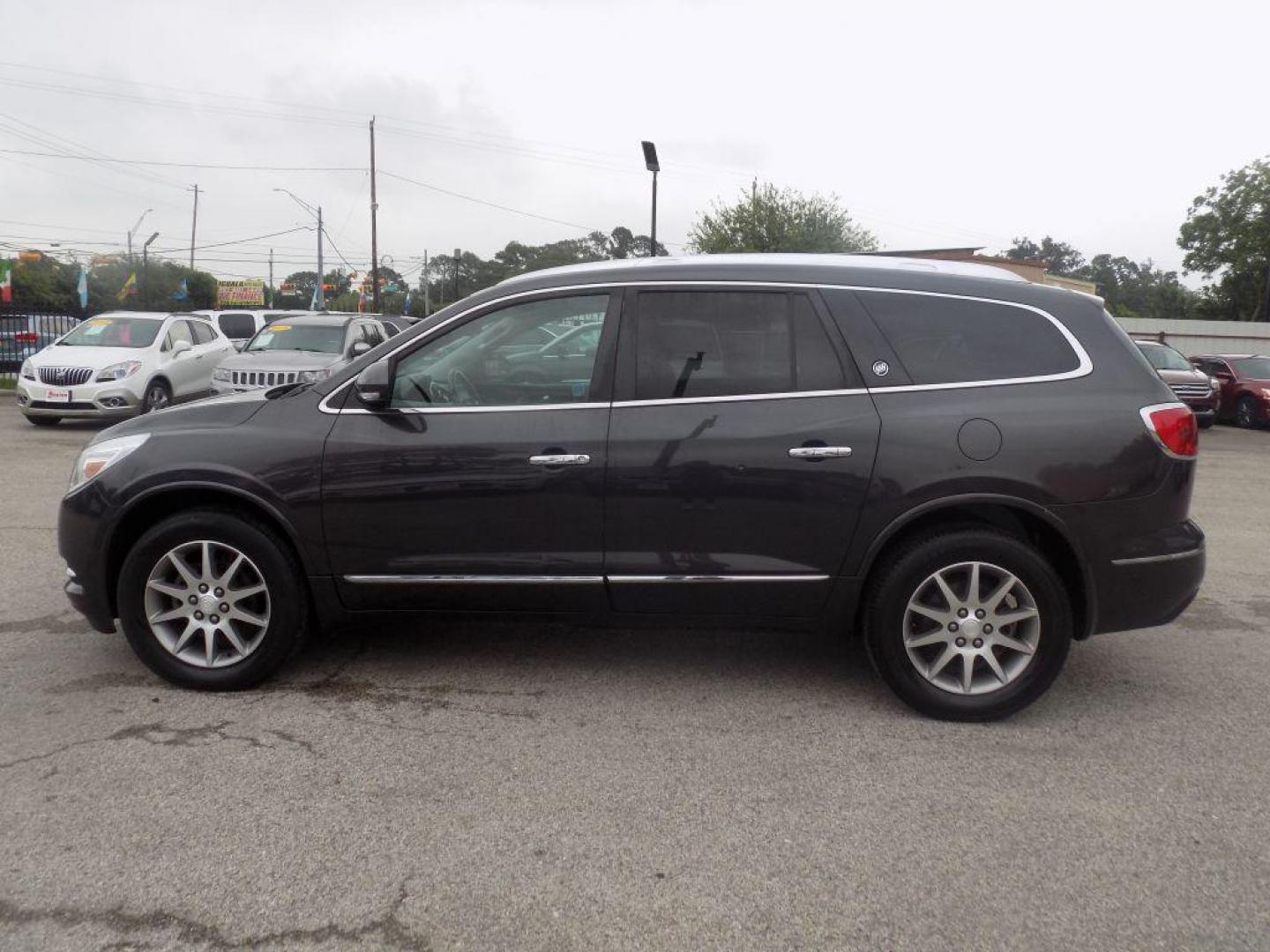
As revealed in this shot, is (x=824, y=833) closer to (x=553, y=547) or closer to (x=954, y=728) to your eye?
(x=954, y=728)

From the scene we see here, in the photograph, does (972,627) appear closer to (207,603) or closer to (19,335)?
(207,603)

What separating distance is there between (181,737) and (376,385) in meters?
1.53

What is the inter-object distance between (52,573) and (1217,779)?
6.16 meters

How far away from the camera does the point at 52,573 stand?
6176 mm

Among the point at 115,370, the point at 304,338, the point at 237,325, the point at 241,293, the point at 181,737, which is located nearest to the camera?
the point at 181,737

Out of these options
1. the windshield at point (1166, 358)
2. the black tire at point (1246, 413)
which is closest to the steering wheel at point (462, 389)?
the windshield at point (1166, 358)

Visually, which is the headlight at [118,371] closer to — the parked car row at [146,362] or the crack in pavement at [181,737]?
the parked car row at [146,362]

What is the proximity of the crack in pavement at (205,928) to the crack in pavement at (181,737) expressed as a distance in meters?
1.03

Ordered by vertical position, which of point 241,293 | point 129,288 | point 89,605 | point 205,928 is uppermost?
point 241,293

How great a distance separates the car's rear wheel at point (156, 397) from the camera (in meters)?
14.6

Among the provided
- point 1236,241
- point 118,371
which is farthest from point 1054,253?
point 118,371

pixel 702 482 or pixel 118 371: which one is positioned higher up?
pixel 118 371

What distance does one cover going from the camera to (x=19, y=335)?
22109 millimetres

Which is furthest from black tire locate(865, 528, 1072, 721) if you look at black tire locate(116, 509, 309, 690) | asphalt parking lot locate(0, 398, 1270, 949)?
black tire locate(116, 509, 309, 690)
